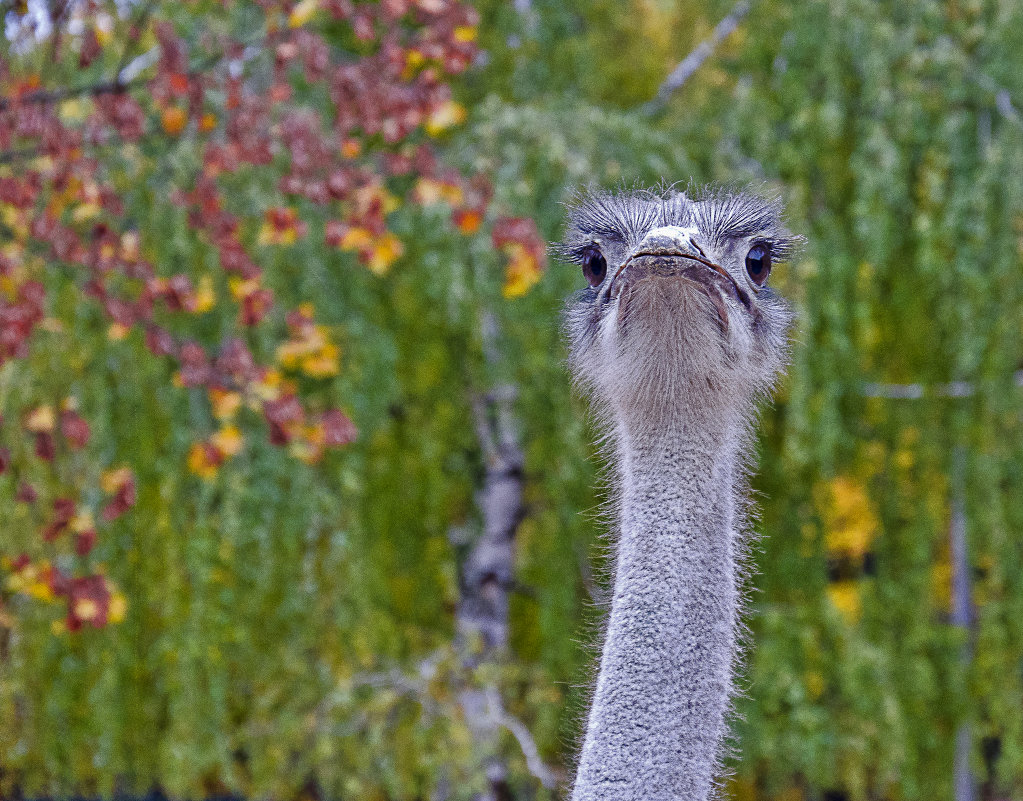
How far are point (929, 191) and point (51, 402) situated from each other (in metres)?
2.81

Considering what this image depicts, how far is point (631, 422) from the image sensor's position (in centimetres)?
170

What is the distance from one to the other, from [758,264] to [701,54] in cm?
310

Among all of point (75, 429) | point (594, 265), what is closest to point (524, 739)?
point (75, 429)

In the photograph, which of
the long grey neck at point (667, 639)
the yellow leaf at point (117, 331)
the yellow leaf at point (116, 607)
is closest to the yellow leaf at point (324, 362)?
the yellow leaf at point (117, 331)

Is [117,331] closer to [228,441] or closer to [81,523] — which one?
[228,441]

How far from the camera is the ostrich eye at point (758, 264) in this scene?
69.7 inches

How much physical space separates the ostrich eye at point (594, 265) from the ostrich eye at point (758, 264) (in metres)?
0.22

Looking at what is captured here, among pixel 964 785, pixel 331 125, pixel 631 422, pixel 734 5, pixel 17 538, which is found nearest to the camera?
pixel 631 422

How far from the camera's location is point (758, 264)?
1798 mm

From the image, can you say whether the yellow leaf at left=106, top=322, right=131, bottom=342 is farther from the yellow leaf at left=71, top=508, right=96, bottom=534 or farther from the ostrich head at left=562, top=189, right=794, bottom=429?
the ostrich head at left=562, top=189, right=794, bottom=429

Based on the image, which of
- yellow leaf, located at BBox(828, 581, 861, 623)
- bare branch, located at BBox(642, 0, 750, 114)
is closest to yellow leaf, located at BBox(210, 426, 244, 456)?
bare branch, located at BBox(642, 0, 750, 114)

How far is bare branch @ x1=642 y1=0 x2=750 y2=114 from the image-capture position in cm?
452

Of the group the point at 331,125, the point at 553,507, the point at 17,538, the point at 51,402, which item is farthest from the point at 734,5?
the point at 17,538

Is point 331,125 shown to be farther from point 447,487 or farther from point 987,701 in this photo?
point 987,701
